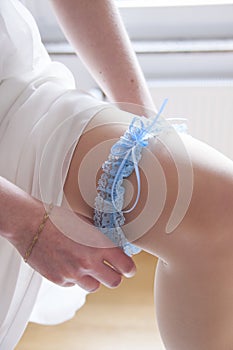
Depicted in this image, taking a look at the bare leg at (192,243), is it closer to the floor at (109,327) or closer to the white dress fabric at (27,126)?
the white dress fabric at (27,126)

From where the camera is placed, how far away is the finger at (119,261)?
0.81m

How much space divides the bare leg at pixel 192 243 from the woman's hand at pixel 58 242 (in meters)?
0.04

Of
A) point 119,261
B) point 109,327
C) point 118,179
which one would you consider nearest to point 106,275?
point 119,261

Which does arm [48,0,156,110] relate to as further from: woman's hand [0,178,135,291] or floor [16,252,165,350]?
floor [16,252,165,350]

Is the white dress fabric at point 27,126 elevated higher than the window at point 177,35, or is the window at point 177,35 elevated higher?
the white dress fabric at point 27,126

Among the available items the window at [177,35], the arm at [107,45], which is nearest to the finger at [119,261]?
the arm at [107,45]

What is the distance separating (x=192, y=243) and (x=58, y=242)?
17 cm

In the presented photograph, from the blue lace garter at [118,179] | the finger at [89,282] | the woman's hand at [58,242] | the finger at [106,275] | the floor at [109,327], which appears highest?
the blue lace garter at [118,179]

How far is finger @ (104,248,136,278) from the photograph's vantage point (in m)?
0.81

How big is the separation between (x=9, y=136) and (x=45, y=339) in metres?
0.75

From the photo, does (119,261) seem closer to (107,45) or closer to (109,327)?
(107,45)

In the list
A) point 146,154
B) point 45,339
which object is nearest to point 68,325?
point 45,339

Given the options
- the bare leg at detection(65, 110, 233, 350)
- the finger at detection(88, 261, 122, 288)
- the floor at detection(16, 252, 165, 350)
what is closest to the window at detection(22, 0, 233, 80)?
the floor at detection(16, 252, 165, 350)

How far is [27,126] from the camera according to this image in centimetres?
89
